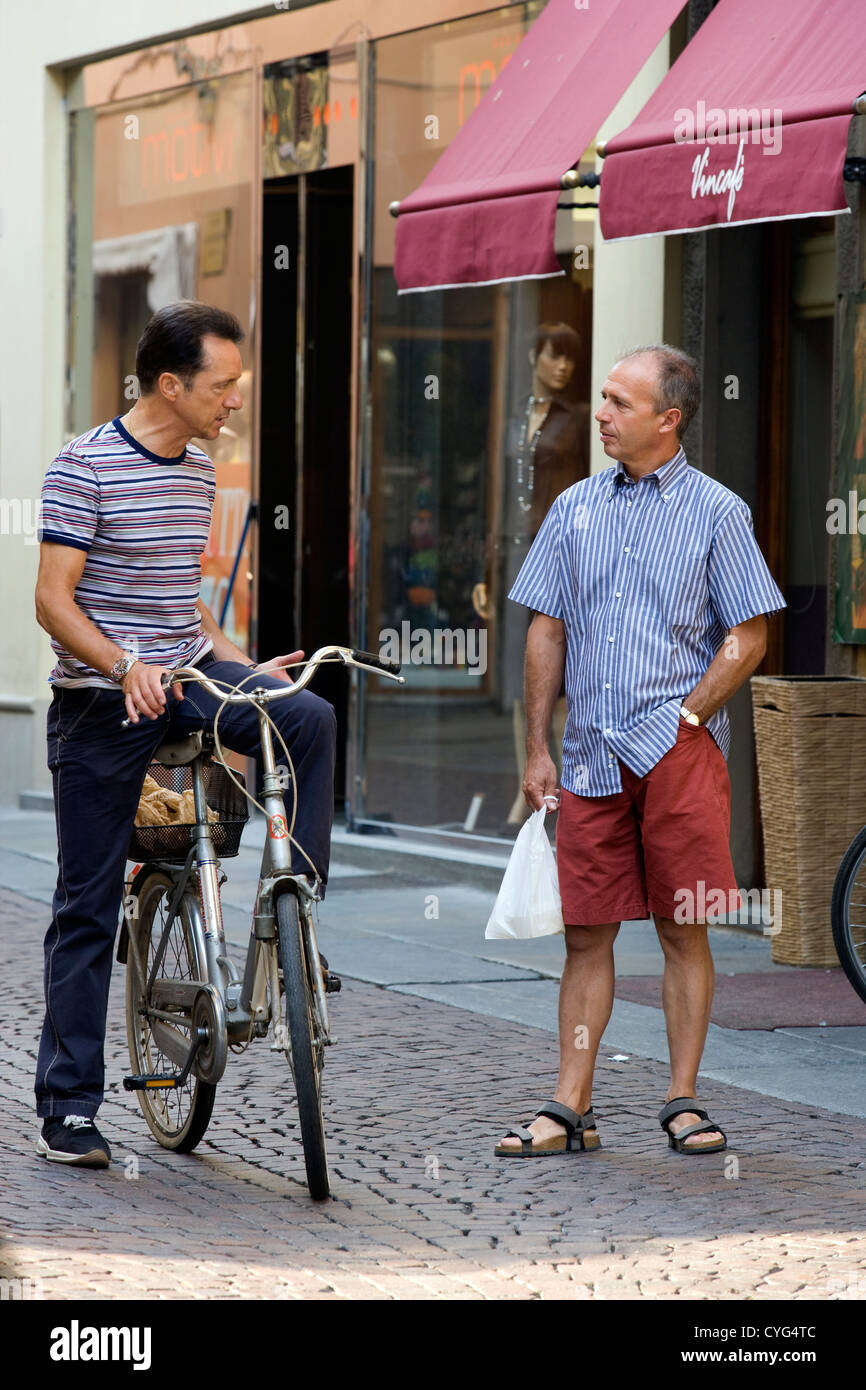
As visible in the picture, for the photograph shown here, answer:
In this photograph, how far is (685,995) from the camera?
532 centimetres

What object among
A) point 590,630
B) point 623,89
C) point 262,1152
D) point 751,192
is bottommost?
point 262,1152

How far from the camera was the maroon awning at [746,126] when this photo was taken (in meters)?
6.81

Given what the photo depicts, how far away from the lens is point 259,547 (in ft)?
39.0

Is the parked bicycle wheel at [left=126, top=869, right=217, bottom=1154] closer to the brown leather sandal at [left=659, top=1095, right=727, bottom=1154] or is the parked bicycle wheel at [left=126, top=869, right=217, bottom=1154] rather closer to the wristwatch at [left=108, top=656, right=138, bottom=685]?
the wristwatch at [left=108, top=656, right=138, bottom=685]

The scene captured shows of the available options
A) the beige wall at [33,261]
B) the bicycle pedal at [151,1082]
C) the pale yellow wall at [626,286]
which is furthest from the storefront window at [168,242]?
the bicycle pedal at [151,1082]

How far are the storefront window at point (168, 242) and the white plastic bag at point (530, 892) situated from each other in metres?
6.24

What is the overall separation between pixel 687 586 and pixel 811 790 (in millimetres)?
2802

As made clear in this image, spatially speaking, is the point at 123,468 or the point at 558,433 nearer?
the point at 123,468

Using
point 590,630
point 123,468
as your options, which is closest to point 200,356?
point 123,468

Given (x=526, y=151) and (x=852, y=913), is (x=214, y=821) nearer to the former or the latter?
(x=852, y=913)

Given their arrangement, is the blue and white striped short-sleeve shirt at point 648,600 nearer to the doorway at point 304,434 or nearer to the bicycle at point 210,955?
the bicycle at point 210,955

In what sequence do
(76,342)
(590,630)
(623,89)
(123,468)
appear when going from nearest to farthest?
1. (123,468)
2. (590,630)
3. (623,89)
4. (76,342)

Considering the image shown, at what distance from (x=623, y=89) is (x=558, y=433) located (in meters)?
1.88
